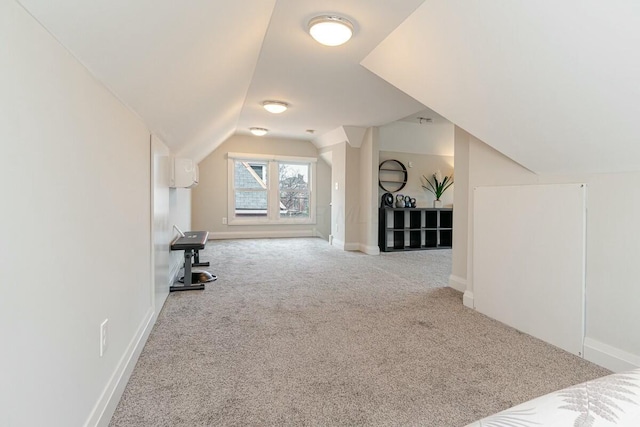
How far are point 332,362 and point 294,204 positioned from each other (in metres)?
5.78

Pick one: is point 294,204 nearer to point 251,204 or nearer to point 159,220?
point 251,204

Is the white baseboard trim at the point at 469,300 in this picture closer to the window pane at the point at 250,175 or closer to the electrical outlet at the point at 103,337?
the electrical outlet at the point at 103,337

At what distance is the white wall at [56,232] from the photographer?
76 cm

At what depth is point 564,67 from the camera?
1.51 m

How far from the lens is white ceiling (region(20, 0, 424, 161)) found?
108 centimetres

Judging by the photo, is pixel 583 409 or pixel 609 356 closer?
pixel 583 409

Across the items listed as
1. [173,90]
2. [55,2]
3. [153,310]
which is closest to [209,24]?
[173,90]

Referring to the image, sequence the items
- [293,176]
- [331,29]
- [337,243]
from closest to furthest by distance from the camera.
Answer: [331,29]
[337,243]
[293,176]

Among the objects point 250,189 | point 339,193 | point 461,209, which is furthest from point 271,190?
point 461,209

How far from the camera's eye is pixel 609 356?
1815mm

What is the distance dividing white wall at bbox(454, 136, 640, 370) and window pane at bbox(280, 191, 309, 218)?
19.2 feet

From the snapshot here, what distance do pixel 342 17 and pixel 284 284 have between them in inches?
101

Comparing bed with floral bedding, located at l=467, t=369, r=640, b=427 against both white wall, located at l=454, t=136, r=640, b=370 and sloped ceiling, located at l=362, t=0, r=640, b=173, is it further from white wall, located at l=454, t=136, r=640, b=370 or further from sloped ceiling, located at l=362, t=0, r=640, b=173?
white wall, located at l=454, t=136, r=640, b=370

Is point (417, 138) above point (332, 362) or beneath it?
above
